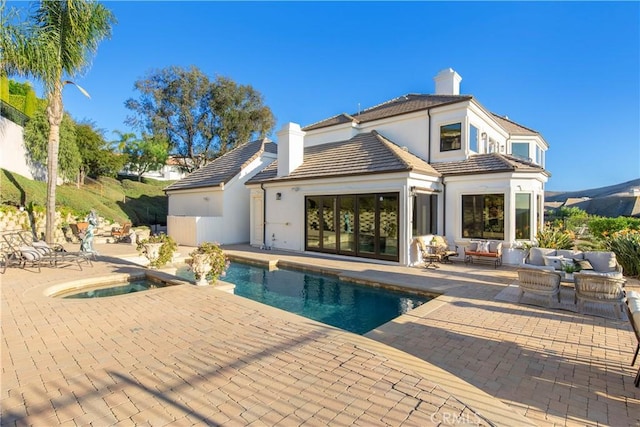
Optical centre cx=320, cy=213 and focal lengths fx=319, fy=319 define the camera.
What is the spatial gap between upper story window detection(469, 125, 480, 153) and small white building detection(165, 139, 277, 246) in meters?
12.3

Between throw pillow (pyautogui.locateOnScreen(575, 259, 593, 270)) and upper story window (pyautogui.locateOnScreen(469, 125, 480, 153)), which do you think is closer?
throw pillow (pyautogui.locateOnScreen(575, 259, 593, 270))

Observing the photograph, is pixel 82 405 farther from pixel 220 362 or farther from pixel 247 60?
pixel 247 60

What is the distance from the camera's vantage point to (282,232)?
1727 cm

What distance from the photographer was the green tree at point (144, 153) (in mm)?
37875

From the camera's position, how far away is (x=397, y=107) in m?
18.4

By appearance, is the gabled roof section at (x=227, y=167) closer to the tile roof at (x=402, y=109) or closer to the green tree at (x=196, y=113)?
the tile roof at (x=402, y=109)

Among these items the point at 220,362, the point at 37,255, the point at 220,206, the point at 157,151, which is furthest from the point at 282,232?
the point at 157,151

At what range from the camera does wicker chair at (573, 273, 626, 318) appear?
22.3 feet

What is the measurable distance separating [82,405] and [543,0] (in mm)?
16683

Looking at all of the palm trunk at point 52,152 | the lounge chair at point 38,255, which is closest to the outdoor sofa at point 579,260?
the lounge chair at point 38,255

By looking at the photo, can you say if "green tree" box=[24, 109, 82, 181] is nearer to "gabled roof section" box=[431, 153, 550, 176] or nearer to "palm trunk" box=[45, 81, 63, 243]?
"palm trunk" box=[45, 81, 63, 243]

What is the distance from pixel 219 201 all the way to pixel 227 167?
320cm

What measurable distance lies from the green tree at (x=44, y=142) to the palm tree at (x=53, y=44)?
8044mm

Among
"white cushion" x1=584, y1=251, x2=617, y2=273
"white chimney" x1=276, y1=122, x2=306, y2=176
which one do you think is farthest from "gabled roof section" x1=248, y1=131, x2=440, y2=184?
"white cushion" x1=584, y1=251, x2=617, y2=273
